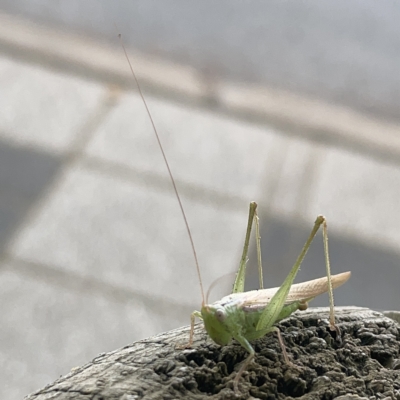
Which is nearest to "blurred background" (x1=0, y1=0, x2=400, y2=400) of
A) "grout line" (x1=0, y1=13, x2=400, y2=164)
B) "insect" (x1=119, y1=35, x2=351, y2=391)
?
"grout line" (x1=0, y1=13, x2=400, y2=164)

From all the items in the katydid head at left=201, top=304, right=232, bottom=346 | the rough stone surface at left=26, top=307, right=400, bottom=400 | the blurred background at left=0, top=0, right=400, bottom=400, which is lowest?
the rough stone surface at left=26, top=307, right=400, bottom=400

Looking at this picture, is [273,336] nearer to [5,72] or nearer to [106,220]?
[106,220]

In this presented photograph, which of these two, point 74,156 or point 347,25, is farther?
Result: point 347,25

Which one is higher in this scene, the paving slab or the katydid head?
the paving slab

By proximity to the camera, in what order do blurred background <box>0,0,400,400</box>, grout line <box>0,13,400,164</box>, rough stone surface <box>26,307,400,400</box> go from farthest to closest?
grout line <box>0,13,400,164</box>, blurred background <box>0,0,400,400</box>, rough stone surface <box>26,307,400,400</box>

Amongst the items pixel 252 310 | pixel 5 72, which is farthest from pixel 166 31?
pixel 252 310

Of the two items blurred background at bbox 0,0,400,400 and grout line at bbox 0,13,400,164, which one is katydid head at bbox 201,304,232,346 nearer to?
blurred background at bbox 0,0,400,400

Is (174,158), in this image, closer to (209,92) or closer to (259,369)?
(209,92)
